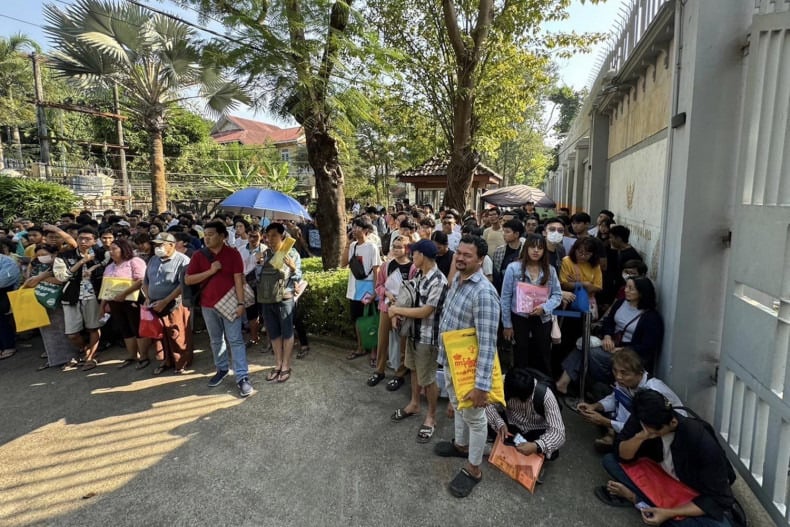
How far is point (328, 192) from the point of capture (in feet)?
23.9

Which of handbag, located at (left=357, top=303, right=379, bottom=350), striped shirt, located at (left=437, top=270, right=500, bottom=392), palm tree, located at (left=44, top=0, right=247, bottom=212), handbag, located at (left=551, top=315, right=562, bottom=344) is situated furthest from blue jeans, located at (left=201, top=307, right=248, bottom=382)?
palm tree, located at (left=44, top=0, right=247, bottom=212)

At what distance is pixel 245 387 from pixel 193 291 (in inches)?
48.3

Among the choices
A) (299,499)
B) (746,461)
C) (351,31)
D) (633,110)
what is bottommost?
(299,499)

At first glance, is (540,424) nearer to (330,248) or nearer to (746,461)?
(746,461)

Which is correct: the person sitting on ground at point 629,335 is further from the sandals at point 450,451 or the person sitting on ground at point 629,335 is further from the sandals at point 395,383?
the sandals at point 395,383

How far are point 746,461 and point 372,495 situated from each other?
2646 mm

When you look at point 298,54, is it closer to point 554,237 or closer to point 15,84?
point 554,237

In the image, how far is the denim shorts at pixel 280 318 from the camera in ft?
16.0

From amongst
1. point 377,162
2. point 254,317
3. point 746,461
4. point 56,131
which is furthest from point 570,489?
point 56,131

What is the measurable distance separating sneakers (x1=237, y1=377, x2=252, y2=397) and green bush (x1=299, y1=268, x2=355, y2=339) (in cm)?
155

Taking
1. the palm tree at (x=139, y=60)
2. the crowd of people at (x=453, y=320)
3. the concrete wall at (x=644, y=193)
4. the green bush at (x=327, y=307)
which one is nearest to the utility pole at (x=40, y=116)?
the palm tree at (x=139, y=60)

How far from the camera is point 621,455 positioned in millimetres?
2883

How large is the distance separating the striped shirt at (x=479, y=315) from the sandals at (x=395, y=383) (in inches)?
68.5

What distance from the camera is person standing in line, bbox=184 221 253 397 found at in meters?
4.48
